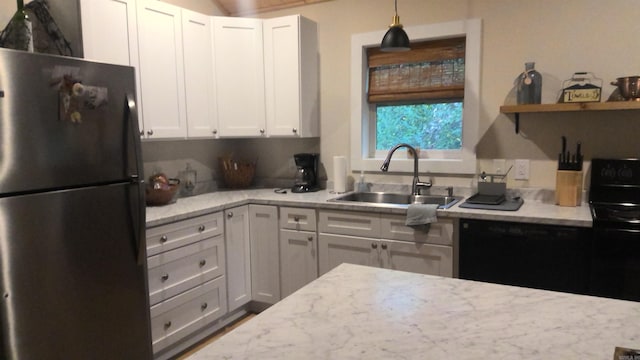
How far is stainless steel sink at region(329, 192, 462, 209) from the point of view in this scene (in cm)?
306

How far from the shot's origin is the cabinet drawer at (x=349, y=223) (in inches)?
109

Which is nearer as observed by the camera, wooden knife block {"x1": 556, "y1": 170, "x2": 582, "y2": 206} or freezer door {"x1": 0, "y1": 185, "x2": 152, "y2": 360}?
freezer door {"x1": 0, "y1": 185, "x2": 152, "y2": 360}

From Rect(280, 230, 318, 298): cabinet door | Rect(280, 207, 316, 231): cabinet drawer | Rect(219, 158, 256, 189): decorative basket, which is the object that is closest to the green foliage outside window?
Rect(280, 207, 316, 231): cabinet drawer

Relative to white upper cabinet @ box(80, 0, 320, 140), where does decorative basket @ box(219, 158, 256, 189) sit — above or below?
below

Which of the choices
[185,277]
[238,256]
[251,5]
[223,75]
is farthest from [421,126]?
[185,277]

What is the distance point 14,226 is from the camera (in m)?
1.68

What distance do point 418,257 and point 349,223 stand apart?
0.49 metres

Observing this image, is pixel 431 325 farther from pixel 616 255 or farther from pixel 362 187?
pixel 362 187

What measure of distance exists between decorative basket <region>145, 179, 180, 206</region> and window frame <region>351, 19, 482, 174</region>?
138 cm

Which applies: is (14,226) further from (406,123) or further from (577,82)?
(577,82)

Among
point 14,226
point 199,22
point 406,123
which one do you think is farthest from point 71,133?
point 406,123

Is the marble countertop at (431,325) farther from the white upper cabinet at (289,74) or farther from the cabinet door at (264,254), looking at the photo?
the white upper cabinet at (289,74)

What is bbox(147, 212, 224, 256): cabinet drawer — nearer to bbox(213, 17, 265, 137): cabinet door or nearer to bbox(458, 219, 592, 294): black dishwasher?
bbox(213, 17, 265, 137): cabinet door

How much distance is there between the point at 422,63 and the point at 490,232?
54.8 inches
